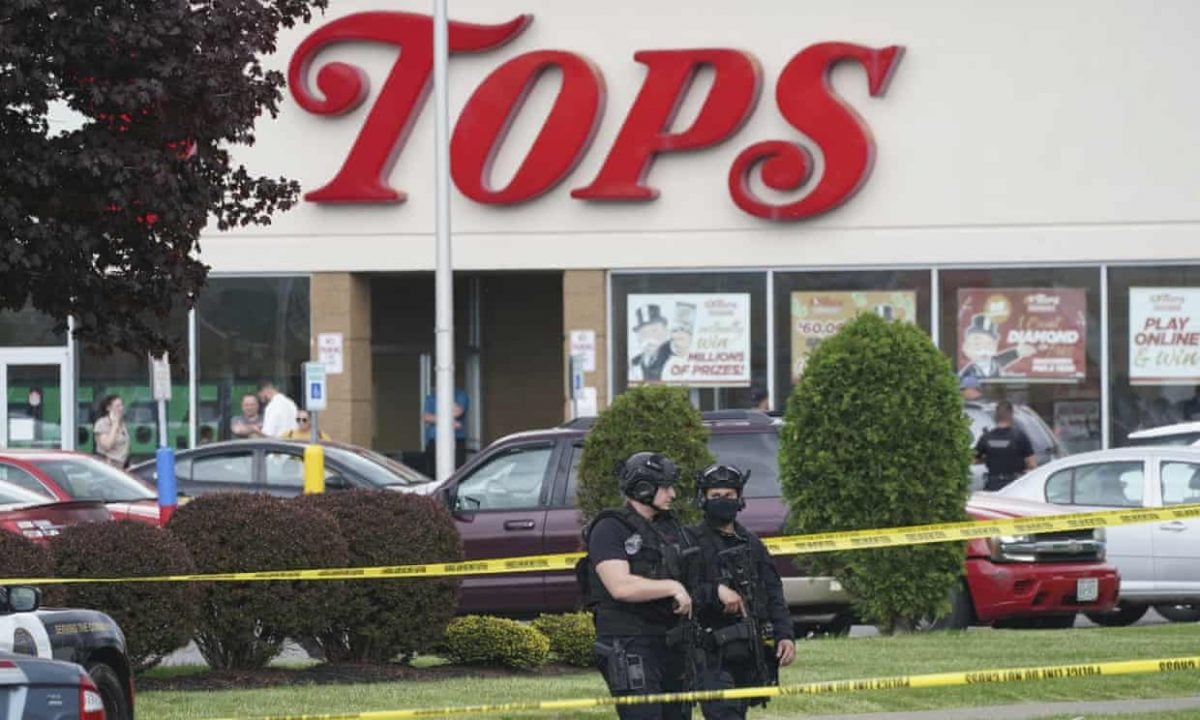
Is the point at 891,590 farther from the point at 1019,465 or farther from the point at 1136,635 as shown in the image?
the point at 1019,465

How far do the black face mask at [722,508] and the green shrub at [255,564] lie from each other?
5139mm

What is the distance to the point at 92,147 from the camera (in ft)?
41.6

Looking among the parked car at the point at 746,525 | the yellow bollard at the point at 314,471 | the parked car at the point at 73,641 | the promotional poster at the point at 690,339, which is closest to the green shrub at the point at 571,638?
the parked car at the point at 746,525

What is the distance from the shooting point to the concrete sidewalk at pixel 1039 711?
12.9 meters

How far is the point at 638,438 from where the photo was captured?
16297mm

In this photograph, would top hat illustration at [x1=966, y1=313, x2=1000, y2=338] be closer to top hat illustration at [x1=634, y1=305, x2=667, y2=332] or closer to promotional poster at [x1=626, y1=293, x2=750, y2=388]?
promotional poster at [x1=626, y1=293, x2=750, y2=388]

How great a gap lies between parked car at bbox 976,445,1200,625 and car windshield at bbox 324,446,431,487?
6.15m

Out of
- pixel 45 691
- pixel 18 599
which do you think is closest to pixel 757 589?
pixel 18 599

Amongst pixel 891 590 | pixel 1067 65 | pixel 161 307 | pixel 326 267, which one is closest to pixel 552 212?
pixel 326 267

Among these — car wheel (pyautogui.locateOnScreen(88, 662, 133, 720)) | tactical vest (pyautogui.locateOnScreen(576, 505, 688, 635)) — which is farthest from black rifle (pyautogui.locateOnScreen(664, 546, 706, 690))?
car wheel (pyautogui.locateOnScreen(88, 662, 133, 720))

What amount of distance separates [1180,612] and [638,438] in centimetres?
592

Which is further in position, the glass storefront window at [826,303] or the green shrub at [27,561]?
the glass storefront window at [826,303]

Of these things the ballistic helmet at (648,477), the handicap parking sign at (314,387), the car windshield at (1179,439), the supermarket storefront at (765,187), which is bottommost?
the car windshield at (1179,439)

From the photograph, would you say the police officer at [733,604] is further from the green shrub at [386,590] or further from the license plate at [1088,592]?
the license plate at [1088,592]
